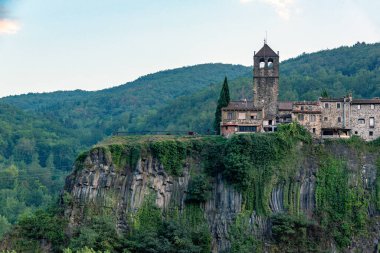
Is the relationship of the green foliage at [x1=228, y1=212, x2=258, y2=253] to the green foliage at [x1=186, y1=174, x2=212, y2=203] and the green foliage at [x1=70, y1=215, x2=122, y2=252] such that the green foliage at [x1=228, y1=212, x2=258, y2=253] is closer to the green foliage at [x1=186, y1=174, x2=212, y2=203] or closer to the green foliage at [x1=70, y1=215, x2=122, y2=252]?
the green foliage at [x1=186, y1=174, x2=212, y2=203]

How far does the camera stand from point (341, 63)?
568 ft

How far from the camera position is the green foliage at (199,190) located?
240 feet

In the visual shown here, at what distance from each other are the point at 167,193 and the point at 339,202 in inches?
645

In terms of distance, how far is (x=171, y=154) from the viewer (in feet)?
248

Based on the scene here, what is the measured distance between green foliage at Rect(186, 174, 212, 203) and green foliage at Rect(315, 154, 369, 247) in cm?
1045

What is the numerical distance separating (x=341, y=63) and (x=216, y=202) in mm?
106232

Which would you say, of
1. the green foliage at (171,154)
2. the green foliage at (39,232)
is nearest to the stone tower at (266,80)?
the green foliage at (171,154)

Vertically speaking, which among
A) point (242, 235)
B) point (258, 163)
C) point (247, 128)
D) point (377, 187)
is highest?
point (247, 128)

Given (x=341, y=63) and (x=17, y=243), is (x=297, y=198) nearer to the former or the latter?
(x=17, y=243)

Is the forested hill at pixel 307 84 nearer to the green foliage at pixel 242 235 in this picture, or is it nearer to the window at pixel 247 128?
the window at pixel 247 128

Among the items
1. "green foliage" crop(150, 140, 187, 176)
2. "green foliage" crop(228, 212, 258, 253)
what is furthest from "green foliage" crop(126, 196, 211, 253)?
"green foliage" crop(150, 140, 187, 176)

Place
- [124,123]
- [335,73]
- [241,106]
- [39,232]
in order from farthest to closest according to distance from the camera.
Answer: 1. [124,123]
2. [335,73]
3. [241,106]
4. [39,232]

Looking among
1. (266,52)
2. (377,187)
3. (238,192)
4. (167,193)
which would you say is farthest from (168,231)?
(266,52)

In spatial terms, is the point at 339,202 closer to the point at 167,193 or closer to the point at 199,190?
the point at 199,190
